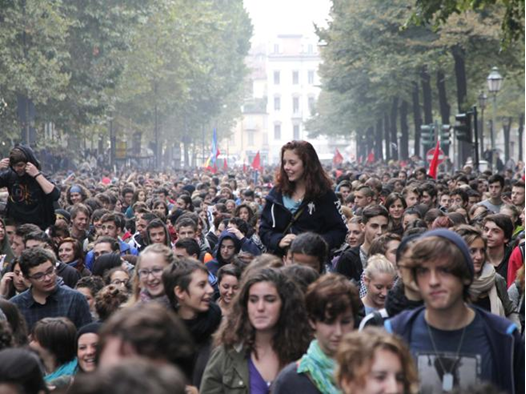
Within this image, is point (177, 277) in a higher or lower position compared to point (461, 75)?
lower

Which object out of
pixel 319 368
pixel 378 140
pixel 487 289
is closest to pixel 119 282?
pixel 487 289

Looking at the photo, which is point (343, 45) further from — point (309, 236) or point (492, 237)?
point (309, 236)

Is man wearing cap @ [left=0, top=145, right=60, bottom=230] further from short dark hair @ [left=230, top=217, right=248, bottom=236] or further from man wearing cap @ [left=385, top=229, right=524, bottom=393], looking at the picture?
man wearing cap @ [left=385, top=229, right=524, bottom=393]

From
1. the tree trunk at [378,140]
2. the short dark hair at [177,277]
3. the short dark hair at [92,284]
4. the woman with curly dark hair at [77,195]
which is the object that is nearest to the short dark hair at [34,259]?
the short dark hair at [92,284]

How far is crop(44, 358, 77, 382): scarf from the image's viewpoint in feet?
26.8

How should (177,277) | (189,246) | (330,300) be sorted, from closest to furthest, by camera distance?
(330,300)
(177,277)
(189,246)

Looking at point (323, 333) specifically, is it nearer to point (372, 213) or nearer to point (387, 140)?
point (372, 213)

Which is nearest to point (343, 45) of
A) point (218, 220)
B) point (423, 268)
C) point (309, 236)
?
point (218, 220)

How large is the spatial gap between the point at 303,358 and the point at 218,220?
1162 centimetres

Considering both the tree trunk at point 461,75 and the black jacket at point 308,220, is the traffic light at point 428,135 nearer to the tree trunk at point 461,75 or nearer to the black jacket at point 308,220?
the tree trunk at point 461,75

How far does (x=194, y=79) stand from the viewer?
83812mm

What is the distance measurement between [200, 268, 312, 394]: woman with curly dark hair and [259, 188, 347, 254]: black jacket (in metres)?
3.53

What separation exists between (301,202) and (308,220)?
0.46ft

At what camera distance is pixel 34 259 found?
394 inches
